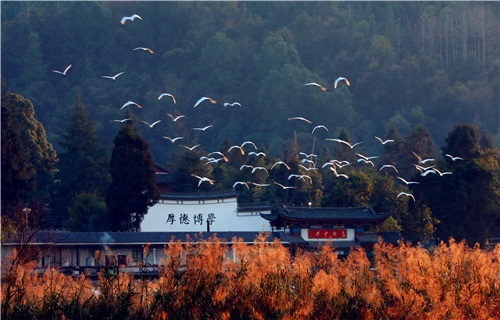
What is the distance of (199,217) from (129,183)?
600 centimetres

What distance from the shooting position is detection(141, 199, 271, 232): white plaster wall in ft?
158

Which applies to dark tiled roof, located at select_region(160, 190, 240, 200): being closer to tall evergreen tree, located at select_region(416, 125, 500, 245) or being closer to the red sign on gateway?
the red sign on gateway

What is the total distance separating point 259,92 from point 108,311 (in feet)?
235

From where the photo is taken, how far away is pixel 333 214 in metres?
45.9

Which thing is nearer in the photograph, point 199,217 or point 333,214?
point 333,214

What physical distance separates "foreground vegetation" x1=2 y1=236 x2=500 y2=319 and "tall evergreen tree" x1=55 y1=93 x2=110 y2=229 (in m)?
26.2

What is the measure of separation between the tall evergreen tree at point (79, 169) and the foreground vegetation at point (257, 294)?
26.2 m

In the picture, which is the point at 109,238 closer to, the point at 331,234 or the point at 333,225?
the point at 331,234

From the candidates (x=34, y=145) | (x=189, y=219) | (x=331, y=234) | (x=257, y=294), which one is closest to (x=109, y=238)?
(x=189, y=219)

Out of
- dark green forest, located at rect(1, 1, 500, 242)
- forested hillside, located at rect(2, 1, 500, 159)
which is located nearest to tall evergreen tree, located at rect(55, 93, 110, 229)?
dark green forest, located at rect(1, 1, 500, 242)

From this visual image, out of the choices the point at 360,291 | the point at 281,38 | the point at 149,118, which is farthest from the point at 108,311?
the point at 281,38

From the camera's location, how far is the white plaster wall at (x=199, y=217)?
48.2 meters

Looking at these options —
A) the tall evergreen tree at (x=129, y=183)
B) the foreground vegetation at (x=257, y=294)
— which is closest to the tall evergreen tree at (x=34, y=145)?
the tall evergreen tree at (x=129, y=183)

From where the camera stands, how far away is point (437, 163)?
49.8 metres
